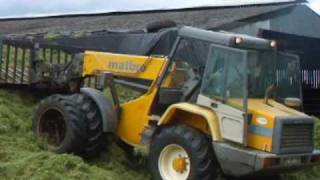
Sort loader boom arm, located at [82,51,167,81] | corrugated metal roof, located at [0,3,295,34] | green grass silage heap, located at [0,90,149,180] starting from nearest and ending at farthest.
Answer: green grass silage heap, located at [0,90,149,180] → loader boom arm, located at [82,51,167,81] → corrugated metal roof, located at [0,3,295,34]

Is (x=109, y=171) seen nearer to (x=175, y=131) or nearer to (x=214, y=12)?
(x=175, y=131)

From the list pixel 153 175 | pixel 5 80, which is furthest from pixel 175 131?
pixel 5 80

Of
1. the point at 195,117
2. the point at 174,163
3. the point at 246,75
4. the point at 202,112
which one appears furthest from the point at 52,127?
the point at 246,75

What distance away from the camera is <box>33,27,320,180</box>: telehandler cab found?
25.0 ft

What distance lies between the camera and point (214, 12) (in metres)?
22.1

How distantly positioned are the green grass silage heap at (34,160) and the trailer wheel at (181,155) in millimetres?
625

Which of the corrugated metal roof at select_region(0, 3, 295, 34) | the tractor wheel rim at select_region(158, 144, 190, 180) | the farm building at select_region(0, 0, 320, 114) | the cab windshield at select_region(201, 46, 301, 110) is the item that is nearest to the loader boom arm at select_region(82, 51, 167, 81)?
the cab windshield at select_region(201, 46, 301, 110)

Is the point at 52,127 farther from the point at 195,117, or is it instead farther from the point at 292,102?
the point at 292,102

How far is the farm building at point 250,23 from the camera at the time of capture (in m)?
16.9

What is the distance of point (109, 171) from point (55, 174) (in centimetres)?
125

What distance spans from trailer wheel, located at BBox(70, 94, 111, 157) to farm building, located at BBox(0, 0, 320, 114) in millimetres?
6367

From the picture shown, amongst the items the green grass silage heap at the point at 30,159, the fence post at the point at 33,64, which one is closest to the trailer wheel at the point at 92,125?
the green grass silage heap at the point at 30,159

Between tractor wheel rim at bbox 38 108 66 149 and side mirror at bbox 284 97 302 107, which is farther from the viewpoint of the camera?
tractor wheel rim at bbox 38 108 66 149

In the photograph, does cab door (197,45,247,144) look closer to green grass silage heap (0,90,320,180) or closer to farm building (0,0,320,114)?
green grass silage heap (0,90,320,180)
